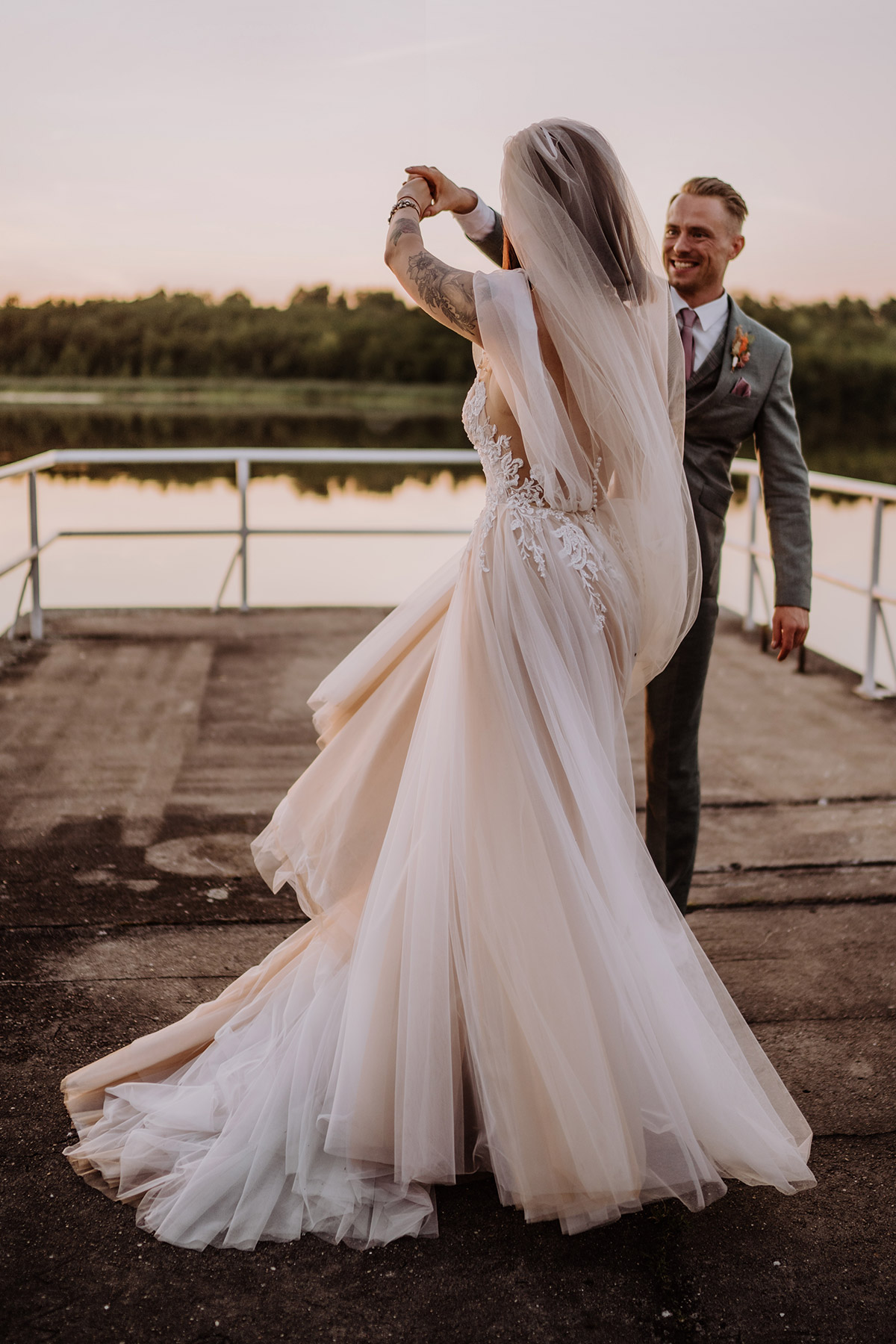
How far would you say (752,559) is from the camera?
6.39 m

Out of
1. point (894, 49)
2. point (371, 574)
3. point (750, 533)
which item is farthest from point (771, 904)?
point (371, 574)

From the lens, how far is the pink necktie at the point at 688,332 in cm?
259

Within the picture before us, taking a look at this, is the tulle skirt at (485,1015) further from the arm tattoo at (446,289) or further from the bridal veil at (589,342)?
the arm tattoo at (446,289)

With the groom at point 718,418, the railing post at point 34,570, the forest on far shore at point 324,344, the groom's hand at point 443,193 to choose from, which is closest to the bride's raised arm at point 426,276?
the groom's hand at point 443,193

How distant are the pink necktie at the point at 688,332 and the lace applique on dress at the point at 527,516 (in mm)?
760

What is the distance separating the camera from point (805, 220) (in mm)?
12547

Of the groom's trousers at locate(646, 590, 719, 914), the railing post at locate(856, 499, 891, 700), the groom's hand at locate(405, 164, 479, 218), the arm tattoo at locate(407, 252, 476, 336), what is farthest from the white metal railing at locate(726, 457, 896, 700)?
the arm tattoo at locate(407, 252, 476, 336)

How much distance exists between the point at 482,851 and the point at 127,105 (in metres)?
11.4

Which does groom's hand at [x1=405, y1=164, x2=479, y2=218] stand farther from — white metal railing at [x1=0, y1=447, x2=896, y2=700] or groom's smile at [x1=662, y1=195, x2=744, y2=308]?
white metal railing at [x1=0, y1=447, x2=896, y2=700]

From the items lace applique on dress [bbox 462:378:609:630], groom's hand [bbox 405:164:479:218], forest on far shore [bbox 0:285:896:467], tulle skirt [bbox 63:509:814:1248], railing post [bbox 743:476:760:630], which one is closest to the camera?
tulle skirt [bbox 63:509:814:1248]

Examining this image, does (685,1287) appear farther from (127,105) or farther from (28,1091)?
(127,105)

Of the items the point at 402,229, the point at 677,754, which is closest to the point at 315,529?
the point at 677,754

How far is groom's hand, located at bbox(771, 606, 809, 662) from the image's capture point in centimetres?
264

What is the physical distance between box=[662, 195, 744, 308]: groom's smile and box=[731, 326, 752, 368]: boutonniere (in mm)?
135
